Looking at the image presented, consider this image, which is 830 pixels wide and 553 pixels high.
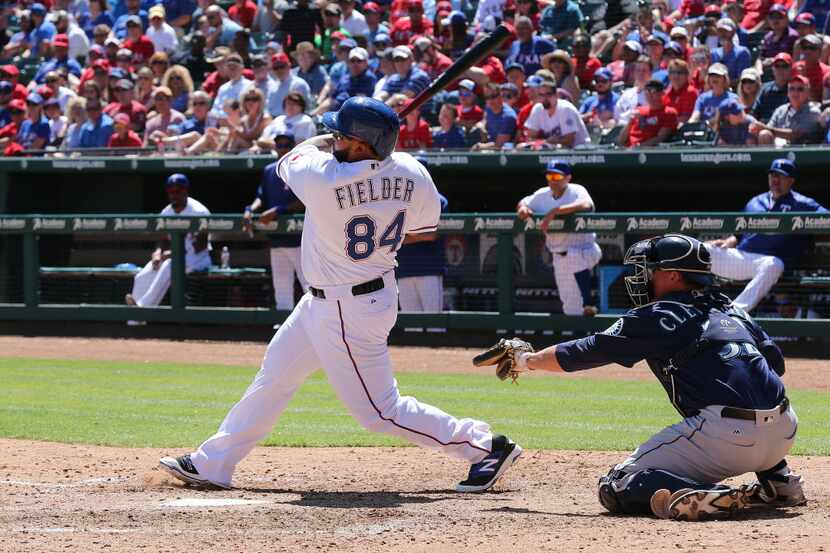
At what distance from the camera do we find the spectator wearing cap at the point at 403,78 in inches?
519


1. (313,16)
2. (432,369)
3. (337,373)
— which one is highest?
(313,16)

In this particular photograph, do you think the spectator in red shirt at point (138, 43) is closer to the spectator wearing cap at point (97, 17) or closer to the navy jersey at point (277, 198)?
the spectator wearing cap at point (97, 17)

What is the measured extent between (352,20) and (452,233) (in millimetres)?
4990

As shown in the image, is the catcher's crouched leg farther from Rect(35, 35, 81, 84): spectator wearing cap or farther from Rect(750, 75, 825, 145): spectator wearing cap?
Rect(35, 35, 81, 84): spectator wearing cap

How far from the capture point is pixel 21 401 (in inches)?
334

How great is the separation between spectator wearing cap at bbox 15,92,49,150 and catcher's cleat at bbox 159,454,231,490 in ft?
34.4

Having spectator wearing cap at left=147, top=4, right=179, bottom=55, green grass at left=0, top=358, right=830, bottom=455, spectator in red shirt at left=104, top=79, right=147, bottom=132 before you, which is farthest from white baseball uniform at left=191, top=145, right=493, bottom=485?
spectator wearing cap at left=147, top=4, right=179, bottom=55

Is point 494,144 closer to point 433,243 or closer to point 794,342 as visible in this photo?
point 433,243

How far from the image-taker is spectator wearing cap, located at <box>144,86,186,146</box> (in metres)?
14.4

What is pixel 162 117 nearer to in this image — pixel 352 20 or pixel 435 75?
pixel 352 20

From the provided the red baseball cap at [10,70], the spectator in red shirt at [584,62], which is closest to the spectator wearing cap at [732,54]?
the spectator in red shirt at [584,62]

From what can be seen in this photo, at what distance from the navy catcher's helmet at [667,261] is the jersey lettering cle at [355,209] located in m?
0.92

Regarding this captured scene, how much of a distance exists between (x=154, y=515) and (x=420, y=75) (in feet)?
29.9

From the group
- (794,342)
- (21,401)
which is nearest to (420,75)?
(794,342)
